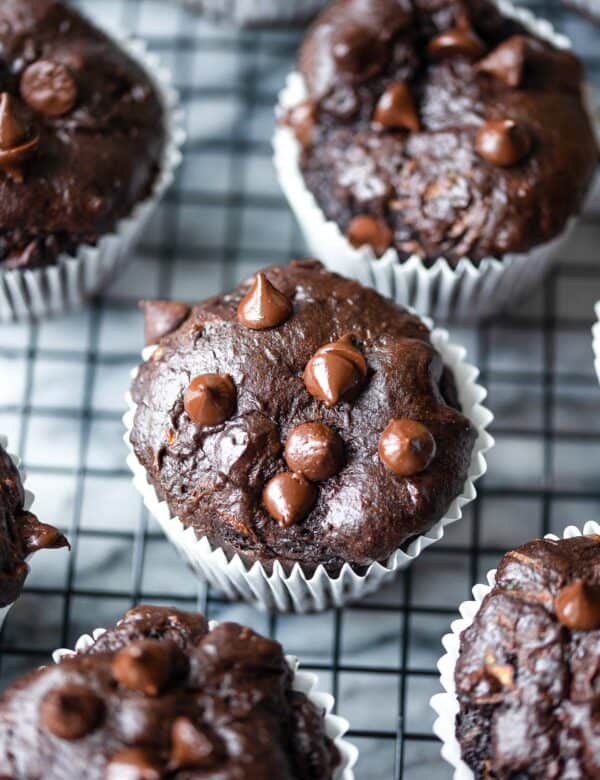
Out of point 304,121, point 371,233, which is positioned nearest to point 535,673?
point 371,233

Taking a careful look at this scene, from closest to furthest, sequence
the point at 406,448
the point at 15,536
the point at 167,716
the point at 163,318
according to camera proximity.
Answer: the point at 167,716
the point at 406,448
the point at 15,536
the point at 163,318

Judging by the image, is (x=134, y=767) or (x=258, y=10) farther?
(x=258, y=10)

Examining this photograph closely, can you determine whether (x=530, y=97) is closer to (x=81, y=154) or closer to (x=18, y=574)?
(x=81, y=154)

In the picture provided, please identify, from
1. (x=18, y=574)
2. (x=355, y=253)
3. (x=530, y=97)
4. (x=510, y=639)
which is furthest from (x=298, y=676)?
(x=530, y=97)

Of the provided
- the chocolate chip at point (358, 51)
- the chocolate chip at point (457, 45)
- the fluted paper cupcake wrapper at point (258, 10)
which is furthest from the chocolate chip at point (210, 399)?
the fluted paper cupcake wrapper at point (258, 10)

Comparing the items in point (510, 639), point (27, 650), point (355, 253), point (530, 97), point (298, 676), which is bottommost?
point (27, 650)

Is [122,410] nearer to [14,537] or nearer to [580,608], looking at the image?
[14,537]

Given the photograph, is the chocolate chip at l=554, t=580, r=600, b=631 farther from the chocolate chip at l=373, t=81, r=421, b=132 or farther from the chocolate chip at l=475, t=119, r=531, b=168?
the chocolate chip at l=373, t=81, r=421, b=132
